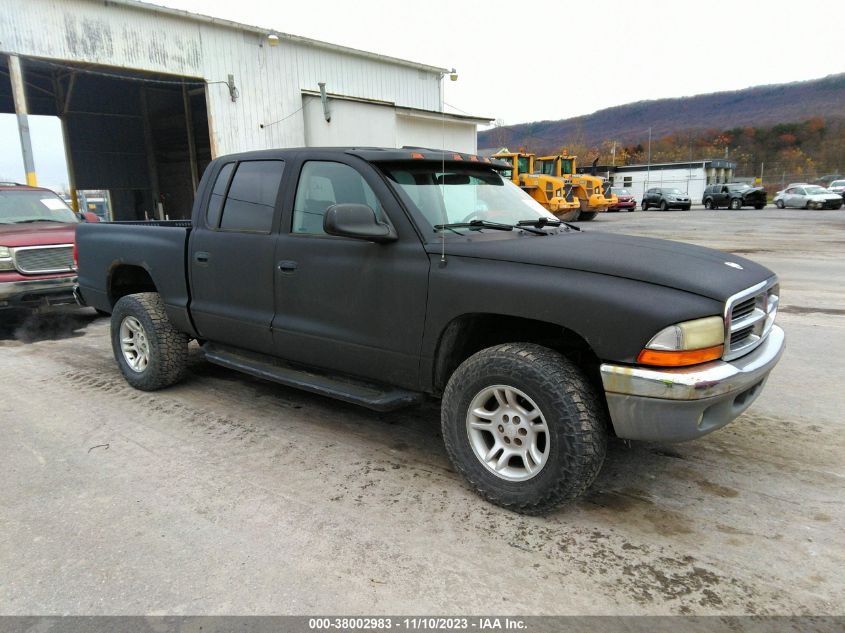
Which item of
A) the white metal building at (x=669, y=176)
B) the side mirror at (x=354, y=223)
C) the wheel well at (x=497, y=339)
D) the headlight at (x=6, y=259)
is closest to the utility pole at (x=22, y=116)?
the headlight at (x=6, y=259)

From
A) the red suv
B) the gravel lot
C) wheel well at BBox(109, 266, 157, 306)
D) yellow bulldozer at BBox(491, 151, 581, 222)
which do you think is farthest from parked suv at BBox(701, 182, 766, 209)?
wheel well at BBox(109, 266, 157, 306)

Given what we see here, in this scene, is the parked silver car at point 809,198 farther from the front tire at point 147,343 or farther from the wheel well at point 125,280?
the front tire at point 147,343

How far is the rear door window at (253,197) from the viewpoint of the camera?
164 inches

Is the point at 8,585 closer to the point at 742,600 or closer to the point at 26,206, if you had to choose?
the point at 742,600

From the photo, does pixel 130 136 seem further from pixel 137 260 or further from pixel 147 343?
pixel 147 343

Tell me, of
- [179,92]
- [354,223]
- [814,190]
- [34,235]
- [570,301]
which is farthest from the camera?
[814,190]

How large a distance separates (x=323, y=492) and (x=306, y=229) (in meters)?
1.69

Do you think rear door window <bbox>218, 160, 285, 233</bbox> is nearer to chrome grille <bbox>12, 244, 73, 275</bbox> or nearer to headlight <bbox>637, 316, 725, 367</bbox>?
headlight <bbox>637, 316, 725, 367</bbox>

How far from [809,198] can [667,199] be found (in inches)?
320

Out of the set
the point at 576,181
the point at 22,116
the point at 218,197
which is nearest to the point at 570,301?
the point at 218,197

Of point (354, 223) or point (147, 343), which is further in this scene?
point (147, 343)

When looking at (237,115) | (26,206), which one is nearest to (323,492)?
(26,206)

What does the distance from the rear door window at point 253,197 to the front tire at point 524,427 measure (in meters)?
1.91

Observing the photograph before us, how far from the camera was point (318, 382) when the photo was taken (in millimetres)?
3912
